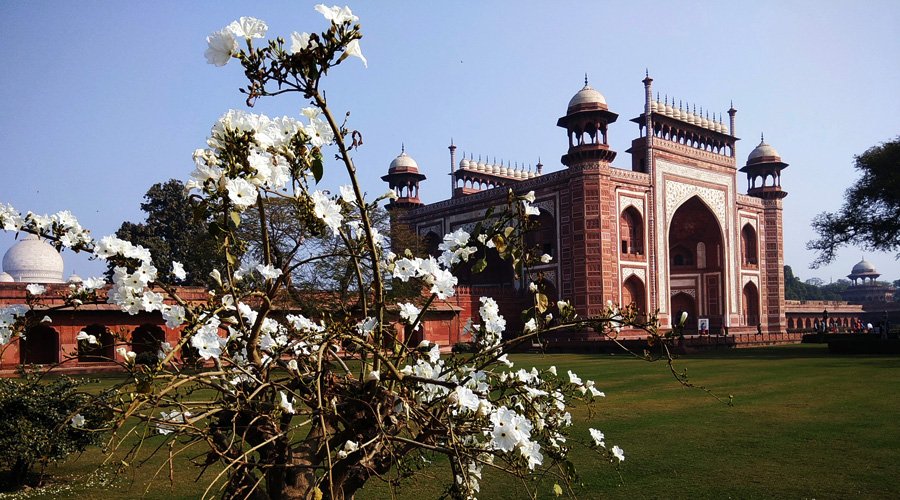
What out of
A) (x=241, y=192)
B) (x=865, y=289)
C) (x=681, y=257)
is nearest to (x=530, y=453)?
(x=241, y=192)

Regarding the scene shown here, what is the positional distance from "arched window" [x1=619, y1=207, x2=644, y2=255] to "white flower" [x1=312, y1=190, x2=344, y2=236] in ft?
79.3

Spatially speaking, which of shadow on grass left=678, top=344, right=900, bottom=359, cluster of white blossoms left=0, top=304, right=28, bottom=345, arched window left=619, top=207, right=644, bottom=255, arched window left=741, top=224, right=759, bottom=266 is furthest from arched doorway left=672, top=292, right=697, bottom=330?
cluster of white blossoms left=0, top=304, right=28, bottom=345

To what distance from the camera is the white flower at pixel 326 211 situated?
1.71m

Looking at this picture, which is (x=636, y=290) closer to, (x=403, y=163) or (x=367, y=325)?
(x=403, y=163)

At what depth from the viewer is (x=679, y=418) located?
6.93 metres

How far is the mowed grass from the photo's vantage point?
4.31m

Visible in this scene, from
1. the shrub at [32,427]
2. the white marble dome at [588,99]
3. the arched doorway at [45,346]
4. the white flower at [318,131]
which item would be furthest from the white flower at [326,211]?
the white marble dome at [588,99]

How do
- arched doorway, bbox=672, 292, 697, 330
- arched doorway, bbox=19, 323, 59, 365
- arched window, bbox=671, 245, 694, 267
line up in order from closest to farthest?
arched doorway, bbox=19, 323, 59, 365
arched doorway, bbox=672, 292, 697, 330
arched window, bbox=671, 245, 694, 267

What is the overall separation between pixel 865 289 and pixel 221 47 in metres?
79.4

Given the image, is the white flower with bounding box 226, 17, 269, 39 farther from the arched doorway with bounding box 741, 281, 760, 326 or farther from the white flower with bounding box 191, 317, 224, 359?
the arched doorway with bounding box 741, 281, 760, 326

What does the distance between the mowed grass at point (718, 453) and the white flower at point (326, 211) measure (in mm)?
1076

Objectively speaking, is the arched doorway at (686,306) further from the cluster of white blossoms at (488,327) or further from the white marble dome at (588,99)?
the cluster of white blossoms at (488,327)

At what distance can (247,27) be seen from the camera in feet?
4.97

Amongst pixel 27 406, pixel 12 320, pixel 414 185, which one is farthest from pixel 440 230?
pixel 12 320
